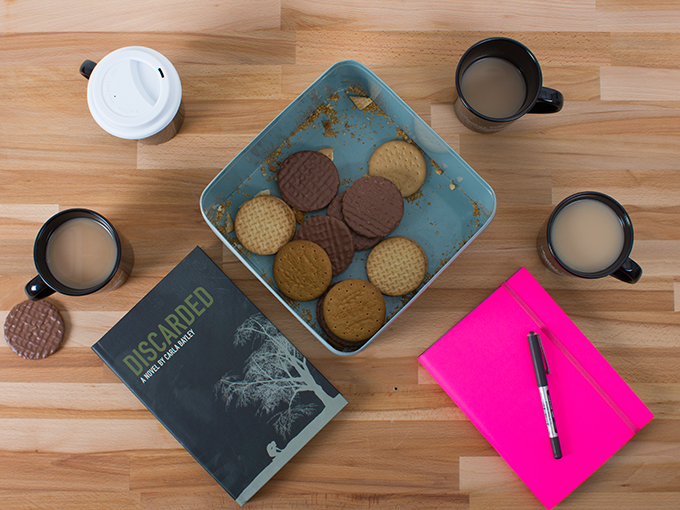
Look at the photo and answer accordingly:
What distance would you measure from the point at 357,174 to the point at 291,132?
13 cm

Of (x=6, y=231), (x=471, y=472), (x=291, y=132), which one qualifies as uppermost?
(x=291, y=132)

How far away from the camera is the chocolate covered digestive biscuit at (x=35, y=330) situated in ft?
2.27

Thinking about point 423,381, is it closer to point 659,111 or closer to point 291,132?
point 291,132

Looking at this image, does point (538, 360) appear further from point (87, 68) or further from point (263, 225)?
point (87, 68)

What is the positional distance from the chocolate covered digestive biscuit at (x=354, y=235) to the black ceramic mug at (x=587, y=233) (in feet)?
0.86

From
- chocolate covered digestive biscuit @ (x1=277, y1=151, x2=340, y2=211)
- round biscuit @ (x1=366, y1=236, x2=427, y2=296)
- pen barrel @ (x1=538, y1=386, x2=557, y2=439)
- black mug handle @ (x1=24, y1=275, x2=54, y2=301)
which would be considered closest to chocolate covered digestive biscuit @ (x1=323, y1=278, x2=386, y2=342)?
round biscuit @ (x1=366, y1=236, x2=427, y2=296)

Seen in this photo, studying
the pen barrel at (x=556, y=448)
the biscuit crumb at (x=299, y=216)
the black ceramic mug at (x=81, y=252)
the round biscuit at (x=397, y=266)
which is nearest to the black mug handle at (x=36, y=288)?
the black ceramic mug at (x=81, y=252)

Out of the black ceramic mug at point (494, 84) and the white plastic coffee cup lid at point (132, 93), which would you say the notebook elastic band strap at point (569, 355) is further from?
the white plastic coffee cup lid at point (132, 93)

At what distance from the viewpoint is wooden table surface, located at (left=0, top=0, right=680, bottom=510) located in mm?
695

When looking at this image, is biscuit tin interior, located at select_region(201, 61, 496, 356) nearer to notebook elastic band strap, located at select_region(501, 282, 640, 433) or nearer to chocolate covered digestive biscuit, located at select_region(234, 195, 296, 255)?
chocolate covered digestive biscuit, located at select_region(234, 195, 296, 255)

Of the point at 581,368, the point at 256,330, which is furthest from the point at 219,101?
the point at 581,368

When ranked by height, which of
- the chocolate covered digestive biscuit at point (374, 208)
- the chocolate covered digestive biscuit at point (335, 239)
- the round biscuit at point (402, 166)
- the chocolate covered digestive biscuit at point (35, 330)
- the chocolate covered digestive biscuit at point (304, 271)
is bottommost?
the chocolate covered digestive biscuit at point (35, 330)

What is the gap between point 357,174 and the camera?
72cm

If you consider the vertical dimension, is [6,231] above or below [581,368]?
above
